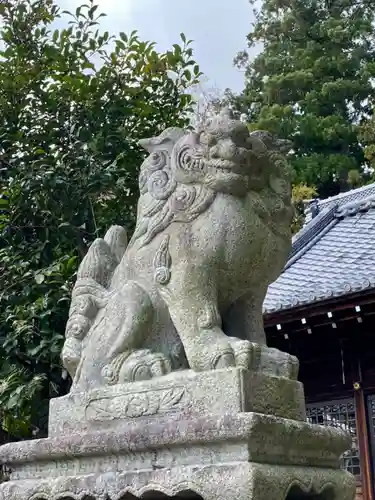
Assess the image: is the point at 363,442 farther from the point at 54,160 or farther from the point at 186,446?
the point at 186,446

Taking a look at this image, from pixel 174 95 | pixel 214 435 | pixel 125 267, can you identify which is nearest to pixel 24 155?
pixel 174 95

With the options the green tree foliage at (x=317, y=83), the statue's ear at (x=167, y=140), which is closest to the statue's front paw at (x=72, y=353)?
the statue's ear at (x=167, y=140)

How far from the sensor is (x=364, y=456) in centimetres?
716

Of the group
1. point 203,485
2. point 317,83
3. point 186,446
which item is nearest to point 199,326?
point 186,446

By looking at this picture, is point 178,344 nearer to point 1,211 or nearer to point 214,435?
point 214,435

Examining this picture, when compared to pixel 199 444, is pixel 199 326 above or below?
above

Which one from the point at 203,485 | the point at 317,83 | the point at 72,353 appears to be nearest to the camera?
the point at 203,485

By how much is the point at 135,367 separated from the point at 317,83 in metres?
22.8

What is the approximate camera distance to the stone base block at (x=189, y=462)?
8.46 feet

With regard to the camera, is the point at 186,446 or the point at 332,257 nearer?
the point at 186,446

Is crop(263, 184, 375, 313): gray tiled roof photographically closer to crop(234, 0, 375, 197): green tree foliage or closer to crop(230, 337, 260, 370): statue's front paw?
crop(230, 337, 260, 370): statue's front paw

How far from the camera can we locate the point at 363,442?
7188mm

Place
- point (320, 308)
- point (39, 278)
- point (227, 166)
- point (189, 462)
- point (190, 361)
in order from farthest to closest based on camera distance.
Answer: point (320, 308) → point (39, 278) → point (227, 166) → point (190, 361) → point (189, 462)

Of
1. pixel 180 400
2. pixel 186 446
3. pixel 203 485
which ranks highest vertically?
pixel 180 400
